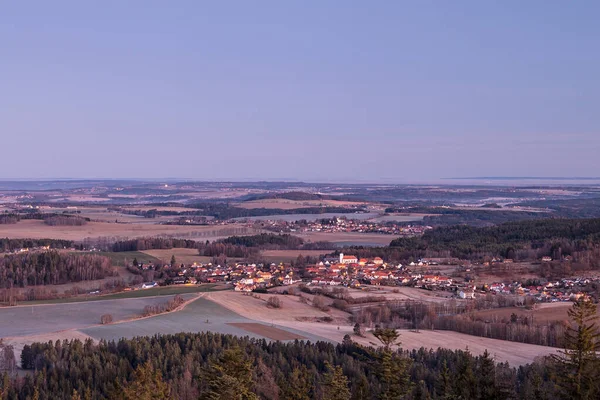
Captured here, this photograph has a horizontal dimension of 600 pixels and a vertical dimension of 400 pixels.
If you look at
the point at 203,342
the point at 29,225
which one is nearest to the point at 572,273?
the point at 203,342

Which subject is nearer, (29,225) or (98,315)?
(98,315)

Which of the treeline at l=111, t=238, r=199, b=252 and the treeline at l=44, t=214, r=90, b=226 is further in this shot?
the treeline at l=44, t=214, r=90, b=226

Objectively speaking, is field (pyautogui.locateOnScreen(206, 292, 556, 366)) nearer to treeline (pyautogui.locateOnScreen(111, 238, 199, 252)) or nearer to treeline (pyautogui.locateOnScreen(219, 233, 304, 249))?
treeline (pyautogui.locateOnScreen(111, 238, 199, 252))

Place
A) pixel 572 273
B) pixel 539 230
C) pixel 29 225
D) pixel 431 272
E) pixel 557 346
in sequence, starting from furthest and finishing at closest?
pixel 29 225 → pixel 539 230 → pixel 431 272 → pixel 572 273 → pixel 557 346

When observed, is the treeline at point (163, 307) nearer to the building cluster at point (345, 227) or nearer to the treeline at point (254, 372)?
the treeline at point (254, 372)

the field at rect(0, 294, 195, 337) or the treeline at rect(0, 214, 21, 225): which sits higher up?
the treeline at rect(0, 214, 21, 225)

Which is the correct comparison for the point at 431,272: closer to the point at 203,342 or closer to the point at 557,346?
the point at 557,346

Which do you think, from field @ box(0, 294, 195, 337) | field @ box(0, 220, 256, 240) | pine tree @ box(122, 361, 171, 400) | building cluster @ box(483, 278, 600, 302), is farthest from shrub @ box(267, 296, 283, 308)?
field @ box(0, 220, 256, 240)
